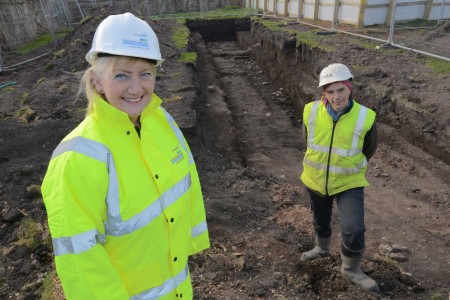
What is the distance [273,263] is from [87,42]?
38.3 ft

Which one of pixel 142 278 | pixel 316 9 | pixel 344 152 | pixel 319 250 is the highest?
pixel 316 9

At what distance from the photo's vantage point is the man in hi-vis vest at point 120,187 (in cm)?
157

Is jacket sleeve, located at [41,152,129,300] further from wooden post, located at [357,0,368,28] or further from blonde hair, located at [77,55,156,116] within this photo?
wooden post, located at [357,0,368,28]

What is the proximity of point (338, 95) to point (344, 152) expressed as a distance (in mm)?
558

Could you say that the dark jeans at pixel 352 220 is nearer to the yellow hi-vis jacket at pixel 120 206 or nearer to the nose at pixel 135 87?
the yellow hi-vis jacket at pixel 120 206

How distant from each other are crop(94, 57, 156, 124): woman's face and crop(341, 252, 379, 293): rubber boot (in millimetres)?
2711

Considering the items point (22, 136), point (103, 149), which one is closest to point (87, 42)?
point (22, 136)

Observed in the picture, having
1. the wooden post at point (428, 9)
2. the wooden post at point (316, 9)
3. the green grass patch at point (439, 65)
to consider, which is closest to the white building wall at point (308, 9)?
the wooden post at point (316, 9)

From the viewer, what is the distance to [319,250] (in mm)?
4086

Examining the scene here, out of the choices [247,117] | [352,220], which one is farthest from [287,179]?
[247,117]

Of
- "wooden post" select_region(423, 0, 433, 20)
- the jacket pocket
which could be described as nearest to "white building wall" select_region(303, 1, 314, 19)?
"wooden post" select_region(423, 0, 433, 20)

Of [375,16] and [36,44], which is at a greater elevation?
[375,16]

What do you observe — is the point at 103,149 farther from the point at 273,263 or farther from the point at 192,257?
the point at 273,263

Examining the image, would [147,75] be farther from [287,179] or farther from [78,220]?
[287,179]
